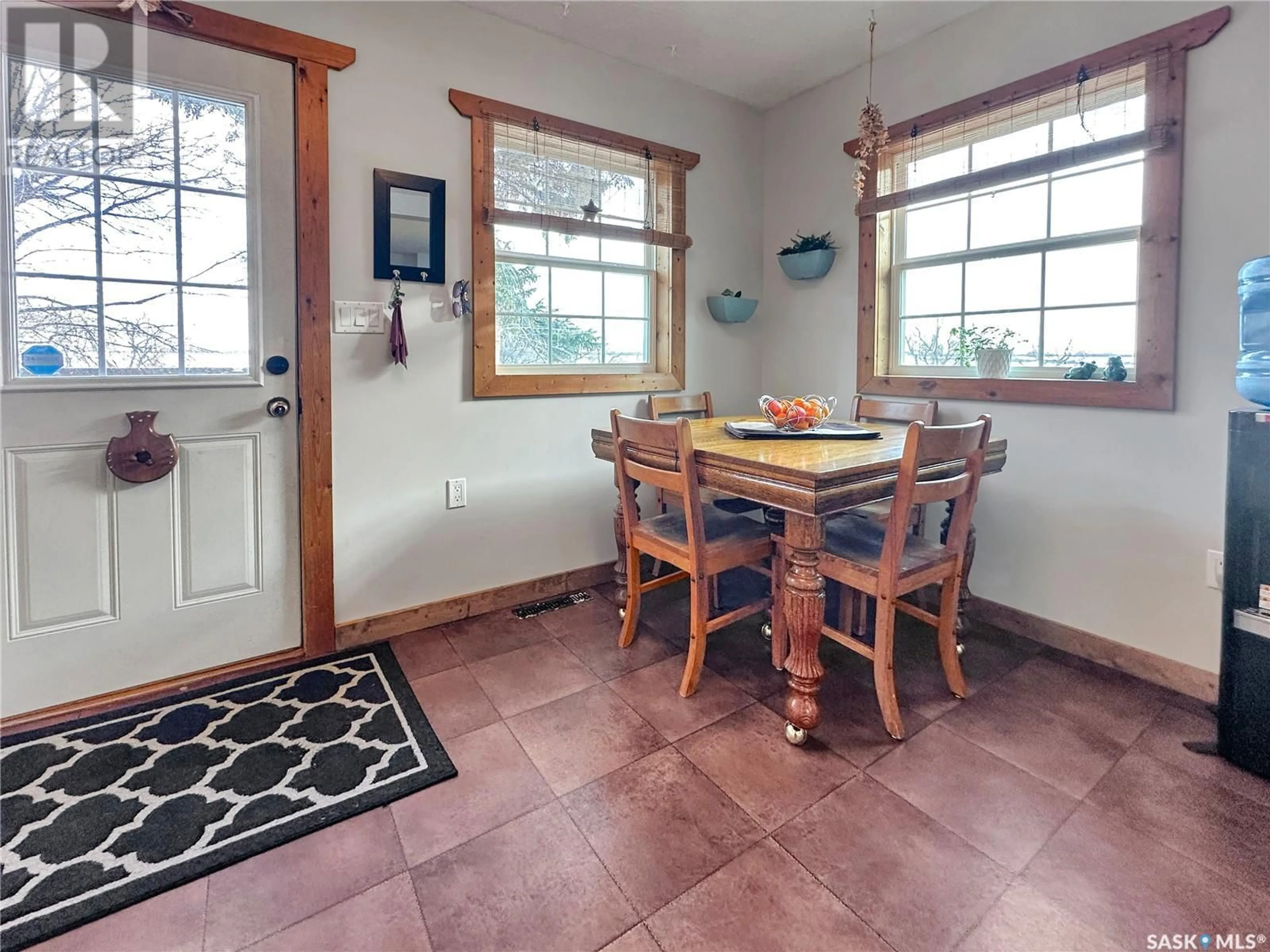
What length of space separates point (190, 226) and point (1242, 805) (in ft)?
10.8

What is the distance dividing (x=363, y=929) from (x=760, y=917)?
75cm

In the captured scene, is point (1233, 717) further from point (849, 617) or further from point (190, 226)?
point (190, 226)

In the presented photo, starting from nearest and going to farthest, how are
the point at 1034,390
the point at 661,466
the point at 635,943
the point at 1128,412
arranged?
the point at 635,943
the point at 661,466
the point at 1128,412
the point at 1034,390

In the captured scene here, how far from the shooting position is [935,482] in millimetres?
1707

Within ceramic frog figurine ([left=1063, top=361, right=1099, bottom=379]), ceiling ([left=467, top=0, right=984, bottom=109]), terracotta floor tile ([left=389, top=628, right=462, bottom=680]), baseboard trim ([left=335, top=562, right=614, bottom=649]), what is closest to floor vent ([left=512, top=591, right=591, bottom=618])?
baseboard trim ([left=335, top=562, right=614, bottom=649])

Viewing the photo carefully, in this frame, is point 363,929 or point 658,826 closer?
point 363,929

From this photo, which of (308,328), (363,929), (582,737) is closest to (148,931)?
(363,929)

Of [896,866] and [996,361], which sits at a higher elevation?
[996,361]

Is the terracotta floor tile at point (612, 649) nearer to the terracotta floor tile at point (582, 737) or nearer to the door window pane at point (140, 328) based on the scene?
the terracotta floor tile at point (582, 737)

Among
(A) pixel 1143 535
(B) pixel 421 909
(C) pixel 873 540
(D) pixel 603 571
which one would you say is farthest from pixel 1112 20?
(B) pixel 421 909

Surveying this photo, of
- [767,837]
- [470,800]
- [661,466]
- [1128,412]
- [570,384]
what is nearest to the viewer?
[767,837]

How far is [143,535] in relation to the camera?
6.42 ft

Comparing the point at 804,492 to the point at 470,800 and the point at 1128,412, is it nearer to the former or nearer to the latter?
the point at 470,800

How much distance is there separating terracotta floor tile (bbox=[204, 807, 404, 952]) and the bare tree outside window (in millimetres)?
1485
